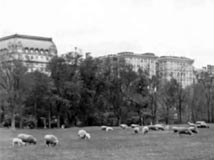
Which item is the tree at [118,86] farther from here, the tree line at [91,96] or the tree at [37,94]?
the tree at [37,94]

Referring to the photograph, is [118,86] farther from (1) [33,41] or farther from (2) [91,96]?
(1) [33,41]

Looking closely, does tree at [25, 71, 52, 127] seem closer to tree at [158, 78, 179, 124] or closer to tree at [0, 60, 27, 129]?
tree at [0, 60, 27, 129]

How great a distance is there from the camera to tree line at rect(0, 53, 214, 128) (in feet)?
216

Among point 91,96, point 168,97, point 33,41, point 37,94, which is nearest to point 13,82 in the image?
point 37,94

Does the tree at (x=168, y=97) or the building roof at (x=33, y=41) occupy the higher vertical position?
the building roof at (x=33, y=41)

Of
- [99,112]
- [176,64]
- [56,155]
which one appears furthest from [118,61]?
[176,64]

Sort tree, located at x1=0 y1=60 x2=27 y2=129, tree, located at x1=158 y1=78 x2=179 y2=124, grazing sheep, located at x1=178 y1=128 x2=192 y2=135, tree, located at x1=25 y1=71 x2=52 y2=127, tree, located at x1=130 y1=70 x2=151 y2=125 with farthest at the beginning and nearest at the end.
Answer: tree, located at x1=158 y1=78 x2=179 y2=124 < tree, located at x1=130 y1=70 x2=151 y2=125 < tree, located at x1=25 y1=71 x2=52 y2=127 < tree, located at x1=0 y1=60 x2=27 y2=129 < grazing sheep, located at x1=178 y1=128 x2=192 y2=135

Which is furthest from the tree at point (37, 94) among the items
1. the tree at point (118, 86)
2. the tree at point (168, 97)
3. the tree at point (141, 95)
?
the tree at point (168, 97)

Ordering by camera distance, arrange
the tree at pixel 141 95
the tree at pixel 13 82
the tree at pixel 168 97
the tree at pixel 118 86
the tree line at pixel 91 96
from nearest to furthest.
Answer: the tree at pixel 13 82
the tree line at pixel 91 96
the tree at pixel 118 86
the tree at pixel 141 95
the tree at pixel 168 97

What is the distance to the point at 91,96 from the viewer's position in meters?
74.2

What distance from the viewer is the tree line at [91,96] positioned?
6575cm

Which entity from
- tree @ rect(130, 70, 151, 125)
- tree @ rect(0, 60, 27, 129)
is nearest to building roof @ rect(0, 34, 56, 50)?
tree @ rect(130, 70, 151, 125)

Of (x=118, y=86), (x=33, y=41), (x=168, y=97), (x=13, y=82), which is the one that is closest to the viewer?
(x=13, y=82)

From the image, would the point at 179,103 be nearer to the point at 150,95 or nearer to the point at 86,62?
the point at 150,95
